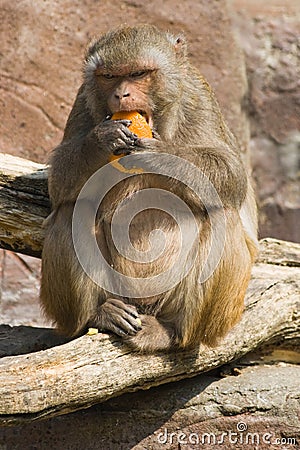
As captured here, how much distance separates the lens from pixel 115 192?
16.7 feet

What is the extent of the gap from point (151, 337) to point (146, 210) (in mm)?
826

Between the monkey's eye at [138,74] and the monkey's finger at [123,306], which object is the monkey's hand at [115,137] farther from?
the monkey's finger at [123,306]

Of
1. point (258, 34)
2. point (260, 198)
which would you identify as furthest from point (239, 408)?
point (258, 34)

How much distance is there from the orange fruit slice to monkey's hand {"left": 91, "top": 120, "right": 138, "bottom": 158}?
77mm

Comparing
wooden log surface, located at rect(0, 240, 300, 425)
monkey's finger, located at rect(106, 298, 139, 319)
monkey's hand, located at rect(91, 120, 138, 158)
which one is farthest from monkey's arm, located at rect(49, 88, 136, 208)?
wooden log surface, located at rect(0, 240, 300, 425)

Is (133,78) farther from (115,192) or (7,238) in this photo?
(7,238)

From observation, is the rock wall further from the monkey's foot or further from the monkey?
the monkey's foot

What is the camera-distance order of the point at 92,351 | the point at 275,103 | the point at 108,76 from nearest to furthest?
1. the point at 92,351
2. the point at 108,76
3. the point at 275,103

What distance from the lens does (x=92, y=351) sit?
467 centimetres

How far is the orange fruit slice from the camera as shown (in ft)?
15.9

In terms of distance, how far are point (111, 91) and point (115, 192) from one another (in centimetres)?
65

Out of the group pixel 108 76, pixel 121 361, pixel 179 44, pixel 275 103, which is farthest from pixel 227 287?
pixel 275 103

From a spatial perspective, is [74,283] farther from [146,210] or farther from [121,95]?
[121,95]

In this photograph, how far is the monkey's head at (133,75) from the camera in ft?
16.3
